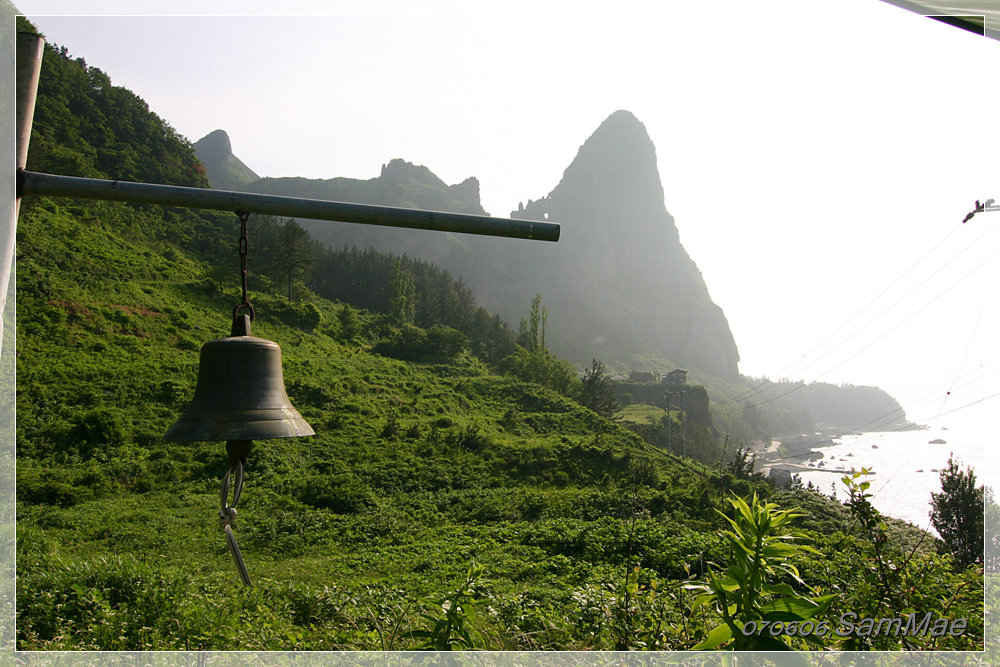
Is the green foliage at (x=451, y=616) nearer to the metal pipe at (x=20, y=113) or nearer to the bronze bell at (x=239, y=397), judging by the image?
the bronze bell at (x=239, y=397)

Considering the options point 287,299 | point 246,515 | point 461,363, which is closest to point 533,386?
point 461,363

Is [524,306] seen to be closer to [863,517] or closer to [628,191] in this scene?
[628,191]

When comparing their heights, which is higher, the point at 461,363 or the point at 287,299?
the point at 287,299

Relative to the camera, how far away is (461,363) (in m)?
26.0

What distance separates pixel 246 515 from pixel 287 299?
16539 mm

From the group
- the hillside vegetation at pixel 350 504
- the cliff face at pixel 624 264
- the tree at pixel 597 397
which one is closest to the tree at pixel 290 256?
the hillside vegetation at pixel 350 504

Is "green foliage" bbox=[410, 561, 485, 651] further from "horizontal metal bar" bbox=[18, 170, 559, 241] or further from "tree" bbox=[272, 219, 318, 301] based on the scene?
"tree" bbox=[272, 219, 318, 301]

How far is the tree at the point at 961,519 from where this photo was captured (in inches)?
264

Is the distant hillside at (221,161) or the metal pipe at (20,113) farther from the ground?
the distant hillside at (221,161)

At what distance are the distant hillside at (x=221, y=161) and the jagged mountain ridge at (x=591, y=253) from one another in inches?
180

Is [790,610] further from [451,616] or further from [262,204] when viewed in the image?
[262,204]

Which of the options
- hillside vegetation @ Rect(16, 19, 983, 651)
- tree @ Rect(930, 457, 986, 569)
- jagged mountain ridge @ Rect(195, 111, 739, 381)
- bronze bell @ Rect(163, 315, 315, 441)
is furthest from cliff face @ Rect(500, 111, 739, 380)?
bronze bell @ Rect(163, 315, 315, 441)

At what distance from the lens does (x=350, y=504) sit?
11.5m

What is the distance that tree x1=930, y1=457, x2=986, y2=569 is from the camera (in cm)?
671
